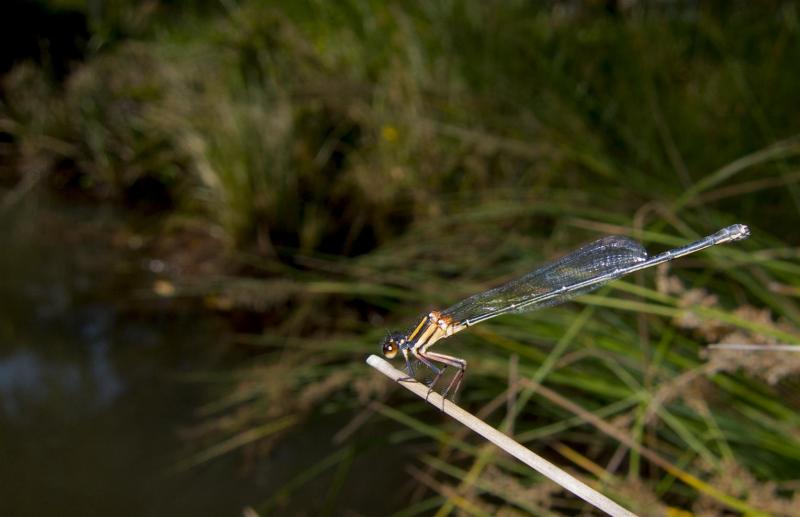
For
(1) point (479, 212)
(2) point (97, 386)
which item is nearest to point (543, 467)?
(1) point (479, 212)

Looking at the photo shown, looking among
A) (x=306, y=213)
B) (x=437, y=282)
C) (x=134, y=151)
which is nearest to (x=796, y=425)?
(x=437, y=282)

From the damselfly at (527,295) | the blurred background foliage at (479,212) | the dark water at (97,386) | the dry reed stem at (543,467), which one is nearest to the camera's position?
the dry reed stem at (543,467)

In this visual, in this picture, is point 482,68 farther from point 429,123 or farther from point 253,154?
point 253,154

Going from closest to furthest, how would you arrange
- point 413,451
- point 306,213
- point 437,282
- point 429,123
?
point 437,282 < point 413,451 < point 429,123 < point 306,213

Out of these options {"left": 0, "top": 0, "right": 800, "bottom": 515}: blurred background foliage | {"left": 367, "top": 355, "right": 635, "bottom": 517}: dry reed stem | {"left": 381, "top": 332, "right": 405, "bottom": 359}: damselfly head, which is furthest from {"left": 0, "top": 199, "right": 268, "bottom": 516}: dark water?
{"left": 367, "top": 355, "right": 635, "bottom": 517}: dry reed stem

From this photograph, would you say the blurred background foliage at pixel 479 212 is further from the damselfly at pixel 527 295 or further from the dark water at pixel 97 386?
the damselfly at pixel 527 295

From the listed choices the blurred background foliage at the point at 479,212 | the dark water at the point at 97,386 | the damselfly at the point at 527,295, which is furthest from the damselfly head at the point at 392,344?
the dark water at the point at 97,386
